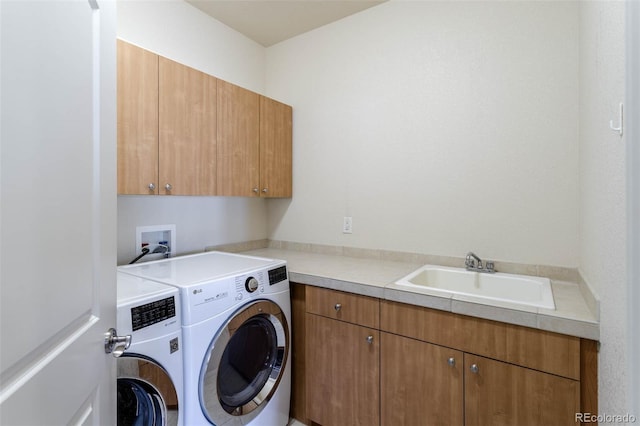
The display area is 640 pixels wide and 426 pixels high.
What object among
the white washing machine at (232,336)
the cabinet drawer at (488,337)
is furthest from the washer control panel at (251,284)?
the cabinet drawer at (488,337)

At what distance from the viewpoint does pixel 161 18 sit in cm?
196

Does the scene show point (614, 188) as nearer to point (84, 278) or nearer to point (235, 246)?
point (84, 278)

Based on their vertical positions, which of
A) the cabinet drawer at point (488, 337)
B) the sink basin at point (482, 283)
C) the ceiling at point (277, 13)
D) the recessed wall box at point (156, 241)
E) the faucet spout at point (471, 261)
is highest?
the ceiling at point (277, 13)

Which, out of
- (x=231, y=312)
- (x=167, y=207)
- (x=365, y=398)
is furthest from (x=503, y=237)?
(x=167, y=207)

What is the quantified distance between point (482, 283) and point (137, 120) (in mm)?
2015

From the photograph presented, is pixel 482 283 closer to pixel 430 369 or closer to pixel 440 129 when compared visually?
pixel 430 369

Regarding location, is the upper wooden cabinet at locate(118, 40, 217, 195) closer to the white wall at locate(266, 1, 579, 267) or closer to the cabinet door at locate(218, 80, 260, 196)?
the cabinet door at locate(218, 80, 260, 196)

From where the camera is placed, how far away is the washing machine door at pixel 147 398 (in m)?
1.15

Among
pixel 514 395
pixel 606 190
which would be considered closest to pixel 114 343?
pixel 514 395

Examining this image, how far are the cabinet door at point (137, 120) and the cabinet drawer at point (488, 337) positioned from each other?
4.52 ft

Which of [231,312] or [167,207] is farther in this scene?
[167,207]

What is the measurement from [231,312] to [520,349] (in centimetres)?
122

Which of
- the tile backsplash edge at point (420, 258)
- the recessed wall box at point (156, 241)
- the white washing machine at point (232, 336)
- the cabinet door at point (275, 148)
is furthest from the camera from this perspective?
the cabinet door at point (275, 148)

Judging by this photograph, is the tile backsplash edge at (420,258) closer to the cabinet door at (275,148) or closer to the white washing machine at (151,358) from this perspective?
the cabinet door at (275,148)
